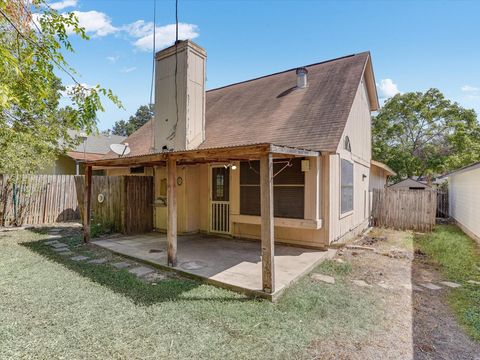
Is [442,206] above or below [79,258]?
above

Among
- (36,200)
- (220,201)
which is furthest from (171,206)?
(36,200)

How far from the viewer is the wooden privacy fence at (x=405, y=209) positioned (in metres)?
10.3

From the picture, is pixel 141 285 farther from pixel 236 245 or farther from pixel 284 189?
pixel 284 189

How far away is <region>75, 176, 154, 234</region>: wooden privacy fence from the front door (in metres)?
2.39

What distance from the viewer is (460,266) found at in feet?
19.8

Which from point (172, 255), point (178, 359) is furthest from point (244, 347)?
point (172, 255)

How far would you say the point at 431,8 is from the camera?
27.2 feet

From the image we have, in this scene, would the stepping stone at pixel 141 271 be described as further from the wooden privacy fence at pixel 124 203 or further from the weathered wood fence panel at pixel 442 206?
the weathered wood fence panel at pixel 442 206

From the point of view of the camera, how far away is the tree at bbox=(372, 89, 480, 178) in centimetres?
2231

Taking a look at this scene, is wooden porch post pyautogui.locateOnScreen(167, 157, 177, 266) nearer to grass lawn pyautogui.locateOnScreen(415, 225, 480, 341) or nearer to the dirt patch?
the dirt patch

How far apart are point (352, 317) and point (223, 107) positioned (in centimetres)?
918

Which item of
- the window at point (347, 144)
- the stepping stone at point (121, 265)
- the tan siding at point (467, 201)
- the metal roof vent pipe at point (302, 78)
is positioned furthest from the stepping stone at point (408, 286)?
the metal roof vent pipe at point (302, 78)

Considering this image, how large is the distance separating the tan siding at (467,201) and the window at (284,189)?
6379mm

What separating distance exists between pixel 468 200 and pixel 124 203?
39.9ft
